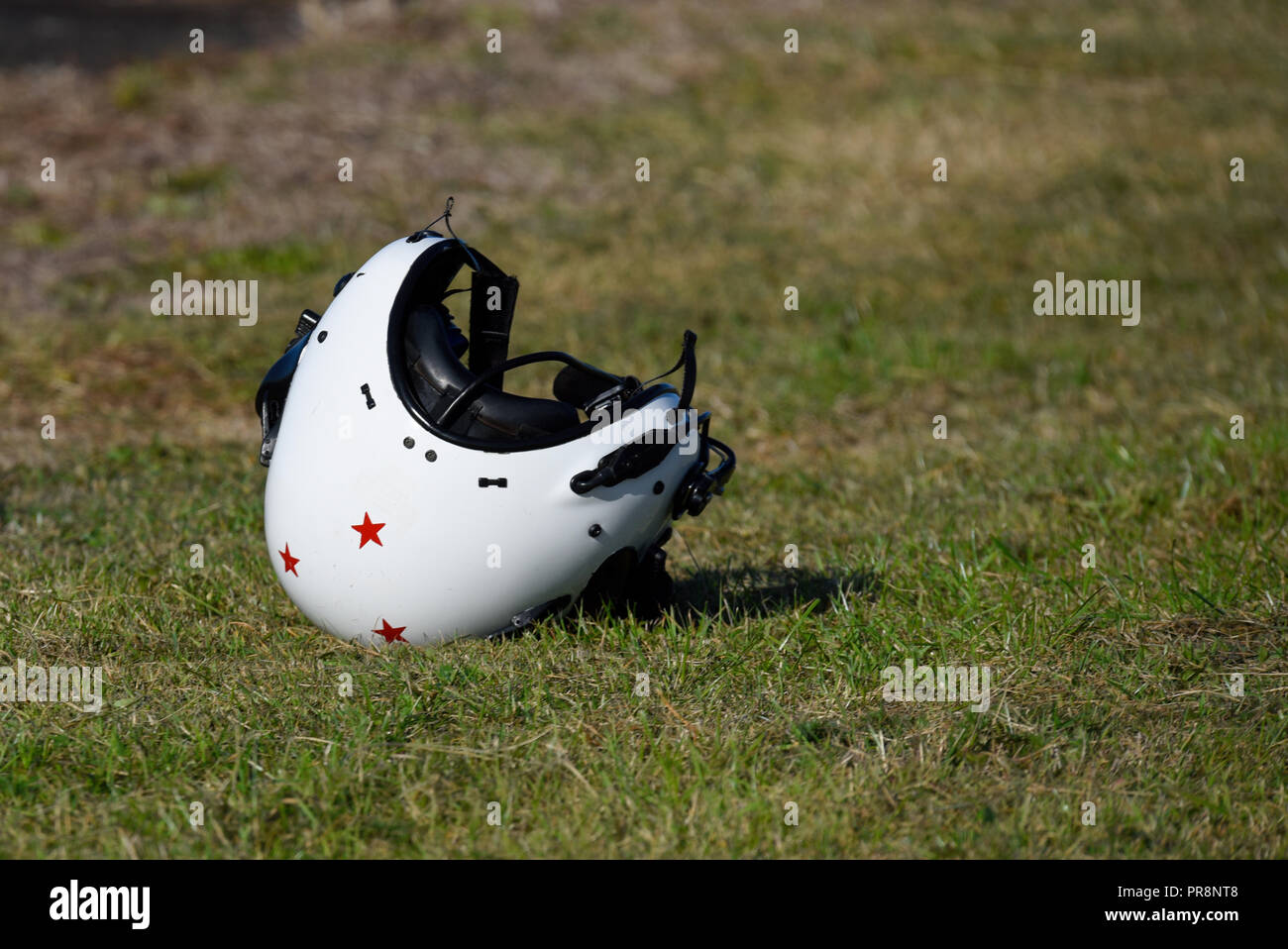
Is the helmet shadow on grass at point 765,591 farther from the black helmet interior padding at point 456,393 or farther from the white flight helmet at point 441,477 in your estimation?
the black helmet interior padding at point 456,393

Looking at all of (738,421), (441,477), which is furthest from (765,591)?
(738,421)

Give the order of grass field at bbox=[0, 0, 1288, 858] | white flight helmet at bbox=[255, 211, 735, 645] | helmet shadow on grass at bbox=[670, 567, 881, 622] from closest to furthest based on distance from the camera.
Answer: grass field at bbox=[0, 0, 1288, 858]
white flight helmet at bbox=[255, 211, 735, 645]
helmet shadow on grass at bbox=[670, 567, 881, 622]

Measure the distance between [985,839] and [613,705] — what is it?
1241mm

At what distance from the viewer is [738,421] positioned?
859 centimetres

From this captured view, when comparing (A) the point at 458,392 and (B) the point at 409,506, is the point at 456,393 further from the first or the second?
(B) the point at 409,506

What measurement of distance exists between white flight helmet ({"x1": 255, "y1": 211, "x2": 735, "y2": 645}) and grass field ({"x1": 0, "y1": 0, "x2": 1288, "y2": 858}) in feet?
0.90

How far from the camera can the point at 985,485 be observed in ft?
23.4

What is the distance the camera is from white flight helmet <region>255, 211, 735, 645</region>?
4.27 meters

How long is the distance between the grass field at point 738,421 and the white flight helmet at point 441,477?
0.90ft

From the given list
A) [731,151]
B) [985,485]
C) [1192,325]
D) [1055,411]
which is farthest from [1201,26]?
[985,485]

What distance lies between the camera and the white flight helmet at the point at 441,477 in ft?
14.0

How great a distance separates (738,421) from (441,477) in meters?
4.52

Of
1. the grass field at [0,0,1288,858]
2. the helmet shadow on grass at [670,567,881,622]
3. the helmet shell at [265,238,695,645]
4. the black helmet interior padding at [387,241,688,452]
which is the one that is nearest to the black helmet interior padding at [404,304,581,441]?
the black helmet interior padding at [387,241,688,452]

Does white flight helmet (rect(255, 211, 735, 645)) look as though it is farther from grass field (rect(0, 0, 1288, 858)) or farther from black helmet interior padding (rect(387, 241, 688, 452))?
grass field (rect(0, 0, 1288, 858))
